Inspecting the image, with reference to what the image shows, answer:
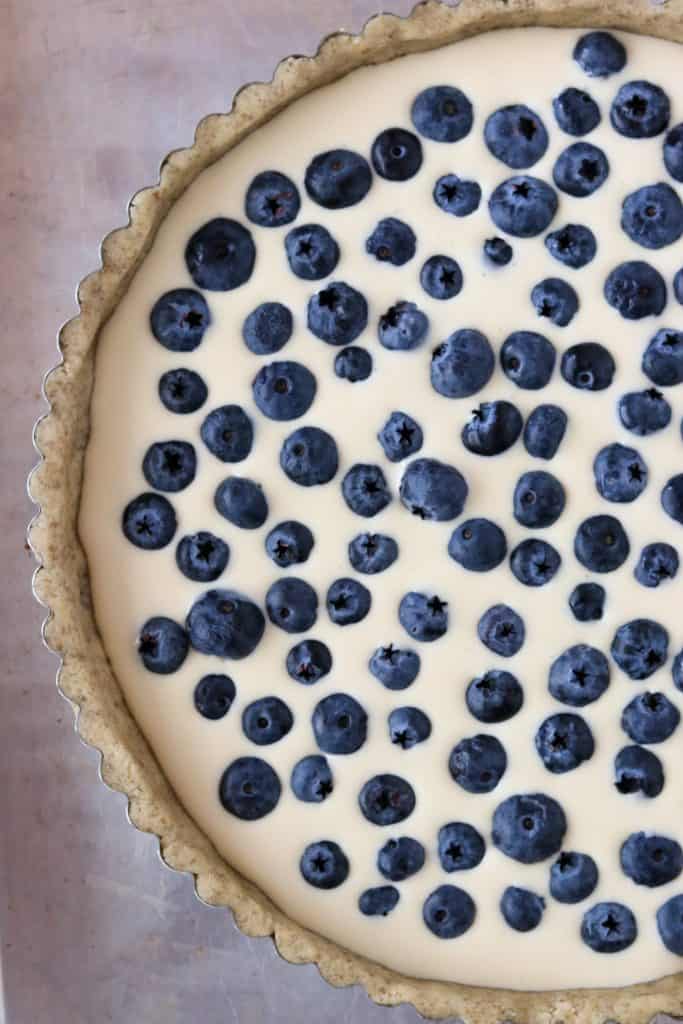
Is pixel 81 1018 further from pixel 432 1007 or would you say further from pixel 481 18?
pixel 481 18

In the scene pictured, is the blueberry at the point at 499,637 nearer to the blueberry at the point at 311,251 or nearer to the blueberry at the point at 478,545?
the blueberry at the point at 478,545

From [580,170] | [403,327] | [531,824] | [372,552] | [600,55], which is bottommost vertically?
[531,824]

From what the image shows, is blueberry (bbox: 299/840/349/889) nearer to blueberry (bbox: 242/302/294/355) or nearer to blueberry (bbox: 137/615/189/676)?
blueberry (bbox: 137/615/189/676)

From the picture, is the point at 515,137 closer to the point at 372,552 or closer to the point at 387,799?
the point at 372,552

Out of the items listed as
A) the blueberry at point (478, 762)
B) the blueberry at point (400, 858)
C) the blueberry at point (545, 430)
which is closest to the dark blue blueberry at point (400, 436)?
the blueberry at point (545, 430)

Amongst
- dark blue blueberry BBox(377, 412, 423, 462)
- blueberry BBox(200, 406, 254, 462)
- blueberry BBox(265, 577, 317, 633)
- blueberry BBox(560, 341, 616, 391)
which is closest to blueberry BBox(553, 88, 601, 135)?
blueberry BBox(560, 341, 616, 391)

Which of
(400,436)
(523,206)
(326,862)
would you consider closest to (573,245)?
(523,206)

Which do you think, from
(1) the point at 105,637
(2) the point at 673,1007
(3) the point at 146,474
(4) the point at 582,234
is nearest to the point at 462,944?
(2) the point at 673,1007

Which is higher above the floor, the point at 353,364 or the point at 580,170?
the point at 580,170
